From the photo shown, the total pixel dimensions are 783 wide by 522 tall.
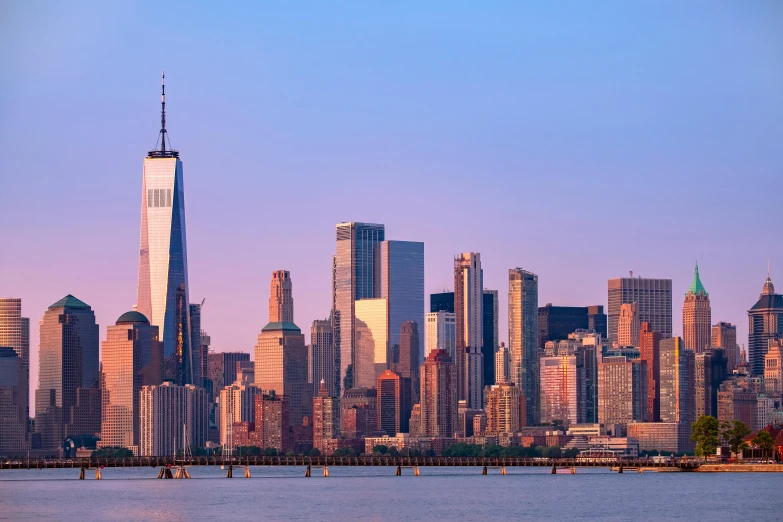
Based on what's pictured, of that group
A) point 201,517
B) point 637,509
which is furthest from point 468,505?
point 201,517

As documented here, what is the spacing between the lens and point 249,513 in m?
144

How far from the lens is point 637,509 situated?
143625mm

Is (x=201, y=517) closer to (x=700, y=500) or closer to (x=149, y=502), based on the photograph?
(x=149, y=502)

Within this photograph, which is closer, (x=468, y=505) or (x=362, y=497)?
(x=468, y=505)

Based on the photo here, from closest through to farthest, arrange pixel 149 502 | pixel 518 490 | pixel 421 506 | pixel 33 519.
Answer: pixel 33 519, pixel 421 506, pixel 149 502, pixel 518 490

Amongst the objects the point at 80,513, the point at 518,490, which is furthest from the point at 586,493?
the point at 80,513

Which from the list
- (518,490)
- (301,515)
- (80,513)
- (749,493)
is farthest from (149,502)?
(749,493)

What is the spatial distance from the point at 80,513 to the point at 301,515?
67.5 feet

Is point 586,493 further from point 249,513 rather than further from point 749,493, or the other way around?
point 249,513

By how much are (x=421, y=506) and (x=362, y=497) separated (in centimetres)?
1832

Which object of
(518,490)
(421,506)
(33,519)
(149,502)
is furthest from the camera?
(518,490)

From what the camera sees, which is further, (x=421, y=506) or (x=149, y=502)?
(x=149, y=502)

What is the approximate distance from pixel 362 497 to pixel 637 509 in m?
35.6

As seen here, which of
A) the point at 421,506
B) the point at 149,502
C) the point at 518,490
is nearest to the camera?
the point at 421,506
